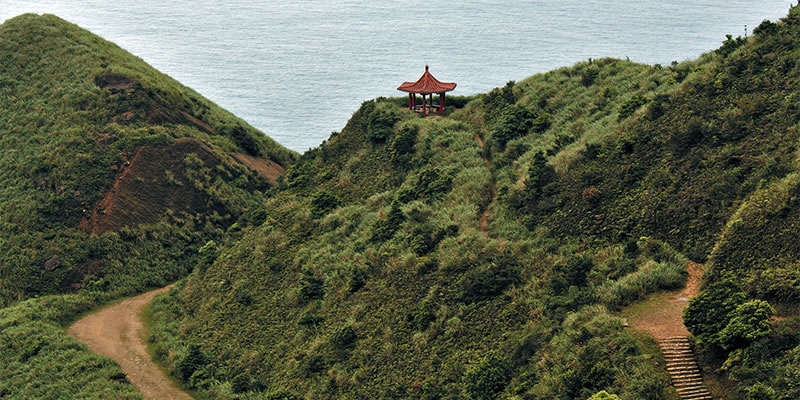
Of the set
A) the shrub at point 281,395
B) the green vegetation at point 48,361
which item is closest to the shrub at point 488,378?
Result: the shrub at point 281,395

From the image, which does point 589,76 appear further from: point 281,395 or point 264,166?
point 264,166

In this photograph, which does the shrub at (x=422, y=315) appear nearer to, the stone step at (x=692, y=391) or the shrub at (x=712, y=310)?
the shrub at (x=712, y=310)

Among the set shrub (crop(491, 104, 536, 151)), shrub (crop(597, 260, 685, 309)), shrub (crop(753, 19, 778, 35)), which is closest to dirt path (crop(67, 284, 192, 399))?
shrub (crop(597, 260, 685, 309))

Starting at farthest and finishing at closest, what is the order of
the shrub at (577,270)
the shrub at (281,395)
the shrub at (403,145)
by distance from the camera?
the shrub at (403,145)
the shrub at (281,395)
the shrub at (577,270)

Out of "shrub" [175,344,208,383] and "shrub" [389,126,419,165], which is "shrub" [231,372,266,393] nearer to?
"shrub" [175,344,208,383]

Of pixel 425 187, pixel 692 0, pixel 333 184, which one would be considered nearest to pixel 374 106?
pixel 333 184

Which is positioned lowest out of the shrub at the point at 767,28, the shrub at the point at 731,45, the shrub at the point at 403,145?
the shrub at the point at 403,145

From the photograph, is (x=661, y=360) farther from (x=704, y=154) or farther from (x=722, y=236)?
(x=704, y=154)
